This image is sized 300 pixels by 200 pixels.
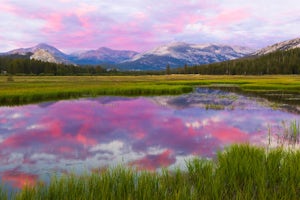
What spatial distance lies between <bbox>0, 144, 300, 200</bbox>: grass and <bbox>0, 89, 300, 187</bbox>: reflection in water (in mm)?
4086

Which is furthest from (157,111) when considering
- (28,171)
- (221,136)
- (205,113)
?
(28,171)

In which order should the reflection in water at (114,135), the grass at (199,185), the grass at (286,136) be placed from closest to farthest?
the grass at (199,185), the reflection in water at (114,135), the grass at (286,136)

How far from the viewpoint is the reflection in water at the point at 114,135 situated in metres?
15.7

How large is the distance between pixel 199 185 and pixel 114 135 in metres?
14.0

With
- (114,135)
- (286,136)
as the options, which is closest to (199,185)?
(114,135)

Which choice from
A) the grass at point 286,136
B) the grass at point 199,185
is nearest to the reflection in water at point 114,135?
the grass at point 286,136

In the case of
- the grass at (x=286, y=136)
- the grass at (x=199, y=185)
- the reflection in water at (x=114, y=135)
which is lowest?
the reflection in water at (x=114, y=135)

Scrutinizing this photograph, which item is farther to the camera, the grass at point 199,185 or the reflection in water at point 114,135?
the reflection in water at point 114,135

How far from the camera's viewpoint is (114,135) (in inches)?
908

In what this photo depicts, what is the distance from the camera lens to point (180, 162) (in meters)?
15.6

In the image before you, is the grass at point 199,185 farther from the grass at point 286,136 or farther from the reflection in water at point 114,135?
the grass at point 286,136

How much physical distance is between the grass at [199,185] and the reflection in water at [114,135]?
13.4ft

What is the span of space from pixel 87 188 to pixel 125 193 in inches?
55.1

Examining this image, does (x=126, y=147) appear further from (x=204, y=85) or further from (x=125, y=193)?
(x=204, y=85)
